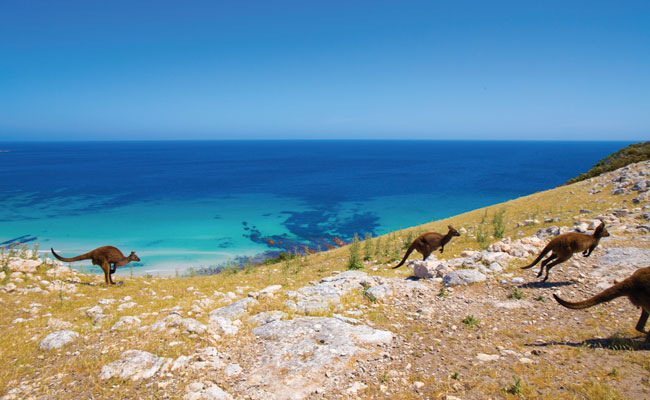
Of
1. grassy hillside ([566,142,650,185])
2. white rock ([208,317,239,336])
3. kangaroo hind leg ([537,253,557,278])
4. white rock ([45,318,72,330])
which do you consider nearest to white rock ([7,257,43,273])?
white rock ([45,318,72,330])

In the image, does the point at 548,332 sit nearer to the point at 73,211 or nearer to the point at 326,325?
the point at 326,325

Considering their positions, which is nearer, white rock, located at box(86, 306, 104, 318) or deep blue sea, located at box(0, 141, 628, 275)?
white rock, located at box(86, 306, 104, 318)

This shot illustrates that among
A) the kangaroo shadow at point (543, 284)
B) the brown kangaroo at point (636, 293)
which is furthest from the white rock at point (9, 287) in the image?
the kangaroo shadow at point (543, 284)

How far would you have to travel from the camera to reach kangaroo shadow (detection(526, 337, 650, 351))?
5614 millimetres

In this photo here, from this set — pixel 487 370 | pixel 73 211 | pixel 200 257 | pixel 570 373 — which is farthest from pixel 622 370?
pixel 73 211

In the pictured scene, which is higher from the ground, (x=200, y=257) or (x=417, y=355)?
(x=417, y=355)

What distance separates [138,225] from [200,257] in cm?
2085

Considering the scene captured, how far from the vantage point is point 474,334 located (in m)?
6.77

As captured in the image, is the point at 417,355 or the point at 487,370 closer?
the point at 487,370

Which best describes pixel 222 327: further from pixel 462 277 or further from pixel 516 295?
pixel 516 295

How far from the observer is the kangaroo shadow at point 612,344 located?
561 cm

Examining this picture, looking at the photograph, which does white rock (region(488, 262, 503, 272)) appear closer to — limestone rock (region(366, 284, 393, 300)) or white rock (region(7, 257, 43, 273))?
limestone rock (region(366, 284, 393, 300))

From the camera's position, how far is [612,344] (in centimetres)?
579

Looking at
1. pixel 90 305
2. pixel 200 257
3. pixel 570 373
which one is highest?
pixel 570 373
